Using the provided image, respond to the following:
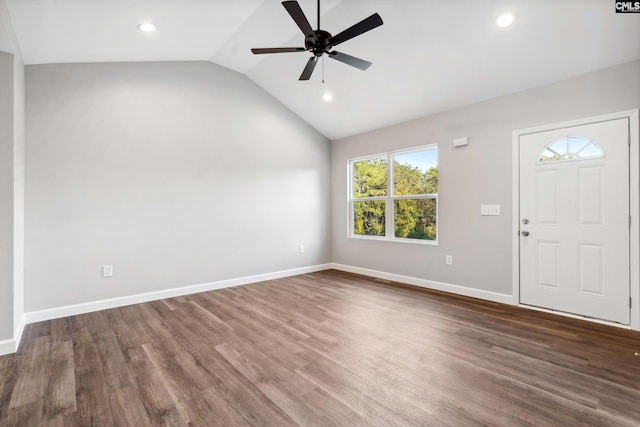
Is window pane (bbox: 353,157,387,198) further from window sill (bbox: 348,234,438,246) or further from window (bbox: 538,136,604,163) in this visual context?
window (bbox: 538,136,604,163)

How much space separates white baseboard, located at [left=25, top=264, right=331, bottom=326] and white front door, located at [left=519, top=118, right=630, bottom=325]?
362cm

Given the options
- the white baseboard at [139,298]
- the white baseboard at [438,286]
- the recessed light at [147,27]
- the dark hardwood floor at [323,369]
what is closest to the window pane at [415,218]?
the white baseboard at [438,286]

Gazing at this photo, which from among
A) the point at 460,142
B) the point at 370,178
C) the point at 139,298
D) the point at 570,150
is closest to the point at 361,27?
the point at 460,142

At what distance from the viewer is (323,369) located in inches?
85.7

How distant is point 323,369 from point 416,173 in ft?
11.2

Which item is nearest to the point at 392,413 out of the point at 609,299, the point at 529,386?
the point at 529,386

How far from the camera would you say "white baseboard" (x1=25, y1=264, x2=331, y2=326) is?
3262mm

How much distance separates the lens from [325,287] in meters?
4.52

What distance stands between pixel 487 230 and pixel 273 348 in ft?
9.87

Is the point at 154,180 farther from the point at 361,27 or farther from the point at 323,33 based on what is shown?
the point at 361,27

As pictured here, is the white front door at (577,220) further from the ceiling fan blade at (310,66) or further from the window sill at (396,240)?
the ceiling fan blade at (310,66)

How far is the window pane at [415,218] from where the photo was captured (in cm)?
449

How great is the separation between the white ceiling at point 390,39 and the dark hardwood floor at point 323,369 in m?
2.70

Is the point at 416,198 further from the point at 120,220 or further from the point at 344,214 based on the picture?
the point at 120,220
